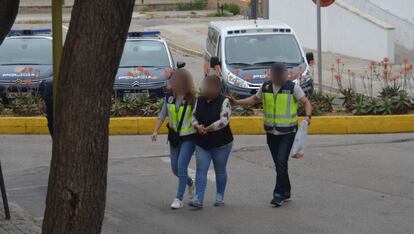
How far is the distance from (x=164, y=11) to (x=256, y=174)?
143 ft

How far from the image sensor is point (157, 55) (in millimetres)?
18719

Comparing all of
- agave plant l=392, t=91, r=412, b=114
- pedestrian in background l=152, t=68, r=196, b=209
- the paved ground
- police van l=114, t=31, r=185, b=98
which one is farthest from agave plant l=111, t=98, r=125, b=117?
pedestrian in background l=152, t=68, r=196, b=209

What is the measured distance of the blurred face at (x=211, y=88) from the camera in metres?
9.46

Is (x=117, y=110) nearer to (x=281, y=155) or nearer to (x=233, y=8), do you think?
(x=281, y=155)

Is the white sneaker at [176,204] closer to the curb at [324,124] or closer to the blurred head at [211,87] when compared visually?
the blurred head at [211,87]

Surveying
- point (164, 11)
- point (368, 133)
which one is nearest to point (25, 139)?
point (368, 133)

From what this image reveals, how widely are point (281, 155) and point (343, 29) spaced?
21.9 metres

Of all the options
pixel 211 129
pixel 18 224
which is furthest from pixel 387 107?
pixel 18 224

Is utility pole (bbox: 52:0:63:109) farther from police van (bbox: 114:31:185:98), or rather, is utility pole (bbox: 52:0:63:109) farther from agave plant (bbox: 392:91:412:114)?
agave plant (bbox: 392:91:412:114)

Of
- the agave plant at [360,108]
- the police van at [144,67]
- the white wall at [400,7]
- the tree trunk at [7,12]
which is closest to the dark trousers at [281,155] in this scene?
the tree trunk at [7,12]

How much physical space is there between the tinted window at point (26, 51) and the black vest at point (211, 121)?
961 cm

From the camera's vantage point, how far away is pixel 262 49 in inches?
717

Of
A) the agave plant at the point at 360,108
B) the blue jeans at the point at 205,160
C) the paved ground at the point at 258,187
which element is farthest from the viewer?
the agave plant at the point at 360,108

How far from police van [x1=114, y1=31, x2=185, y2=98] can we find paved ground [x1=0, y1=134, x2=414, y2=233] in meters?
1.85
